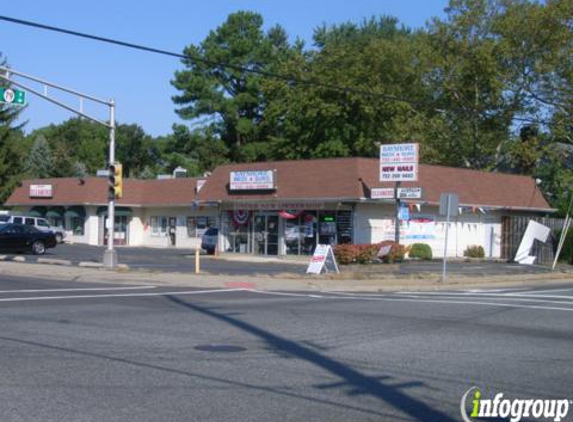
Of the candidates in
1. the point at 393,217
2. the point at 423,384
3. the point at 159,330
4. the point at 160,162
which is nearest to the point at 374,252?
the point at 393,217

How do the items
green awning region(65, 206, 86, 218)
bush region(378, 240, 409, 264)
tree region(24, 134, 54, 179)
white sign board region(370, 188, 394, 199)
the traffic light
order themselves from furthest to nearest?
tree region(24, 134, 54, 179) < green awning region(65, 206, 86, 218) < white sign board region(370, 188, 394, 199) < bush region(378, 240, 409, 264) < the traffic light

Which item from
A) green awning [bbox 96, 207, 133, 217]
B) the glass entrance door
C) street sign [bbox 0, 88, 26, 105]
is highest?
street sign [bbox 0, 88, 26, 105]

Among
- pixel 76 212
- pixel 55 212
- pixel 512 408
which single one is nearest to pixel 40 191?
pixel 55 212

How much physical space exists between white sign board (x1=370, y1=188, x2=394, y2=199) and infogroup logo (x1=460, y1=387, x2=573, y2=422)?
27274 mm

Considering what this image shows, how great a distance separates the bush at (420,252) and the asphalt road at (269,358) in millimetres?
19721

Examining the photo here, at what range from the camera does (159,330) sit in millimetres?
13812

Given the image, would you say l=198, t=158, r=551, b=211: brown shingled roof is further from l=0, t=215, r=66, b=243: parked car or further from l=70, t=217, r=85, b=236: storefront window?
l=70, t=217, r=85, b=236: storefront window

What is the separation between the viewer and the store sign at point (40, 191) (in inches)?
2280

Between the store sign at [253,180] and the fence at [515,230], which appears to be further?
the fence at [515,230]

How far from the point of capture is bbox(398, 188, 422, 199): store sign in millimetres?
35438

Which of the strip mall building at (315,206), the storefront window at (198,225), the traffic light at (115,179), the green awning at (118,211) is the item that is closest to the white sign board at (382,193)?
the strip mall building at (315,206)

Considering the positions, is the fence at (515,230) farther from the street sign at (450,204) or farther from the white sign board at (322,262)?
the white sign board at (322,262)

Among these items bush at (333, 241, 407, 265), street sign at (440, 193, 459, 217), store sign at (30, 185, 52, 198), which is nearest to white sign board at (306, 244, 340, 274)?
bush at (333, 241, 407, 265)

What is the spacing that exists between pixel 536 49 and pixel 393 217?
19711 mm
